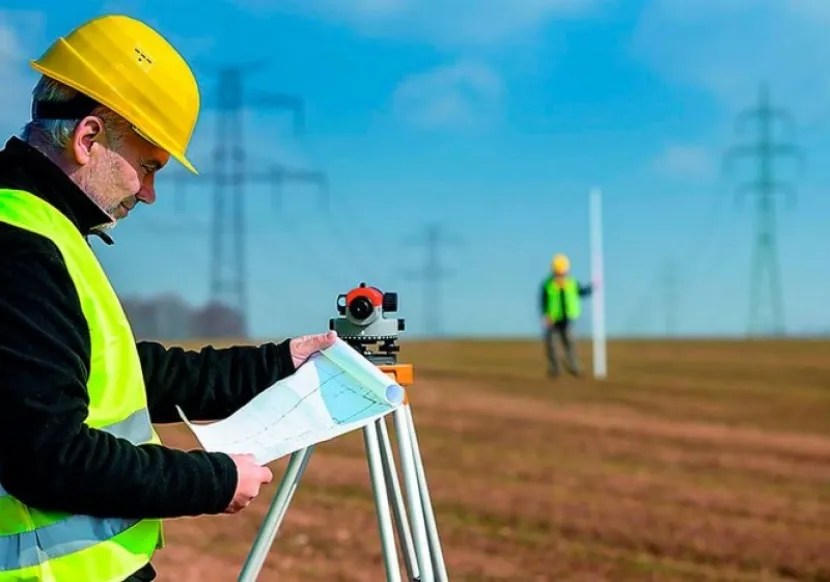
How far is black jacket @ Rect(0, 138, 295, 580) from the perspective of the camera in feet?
7.00

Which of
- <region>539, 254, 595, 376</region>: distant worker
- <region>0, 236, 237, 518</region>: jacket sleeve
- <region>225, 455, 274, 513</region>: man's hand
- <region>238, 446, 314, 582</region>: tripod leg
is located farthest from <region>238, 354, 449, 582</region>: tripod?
<region>539, 254, 595, 376</region>: distant worker

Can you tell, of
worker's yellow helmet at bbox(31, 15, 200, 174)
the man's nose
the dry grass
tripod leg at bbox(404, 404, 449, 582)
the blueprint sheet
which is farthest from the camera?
the dry grass

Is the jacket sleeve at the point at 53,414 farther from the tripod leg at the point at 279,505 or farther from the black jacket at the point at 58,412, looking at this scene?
the tripod leg at the point at 279,505

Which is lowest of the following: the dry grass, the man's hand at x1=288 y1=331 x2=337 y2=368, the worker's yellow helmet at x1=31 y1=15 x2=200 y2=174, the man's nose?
the dry grass

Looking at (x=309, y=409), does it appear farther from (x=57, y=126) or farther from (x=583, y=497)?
(x=583, y=497)

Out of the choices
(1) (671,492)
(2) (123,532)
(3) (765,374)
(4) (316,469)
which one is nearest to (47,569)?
(2) (123,532)

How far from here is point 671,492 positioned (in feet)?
29.0

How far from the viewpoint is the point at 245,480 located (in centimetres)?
239

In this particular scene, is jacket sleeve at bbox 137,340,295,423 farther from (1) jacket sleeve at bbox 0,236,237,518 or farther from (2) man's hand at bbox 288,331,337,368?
(1) jacket sleeve at bbox 0,236,237,518

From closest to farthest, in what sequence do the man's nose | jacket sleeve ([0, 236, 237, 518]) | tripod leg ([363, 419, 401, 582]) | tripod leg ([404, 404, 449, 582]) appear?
jacket sleeve ([0, 236, 237, 518]) < the man's nose < tripod leg ([363, 419, 401, 582]) < tripod leg ([404, 404, 449, 582])

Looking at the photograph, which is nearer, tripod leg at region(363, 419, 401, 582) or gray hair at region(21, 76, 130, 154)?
gray hair at region(21, 76, 130, 154)

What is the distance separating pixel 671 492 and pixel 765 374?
42.6 ft

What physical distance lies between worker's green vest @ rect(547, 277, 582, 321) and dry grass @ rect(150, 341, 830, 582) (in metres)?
4.53

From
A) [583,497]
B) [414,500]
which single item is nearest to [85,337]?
[414,500]
